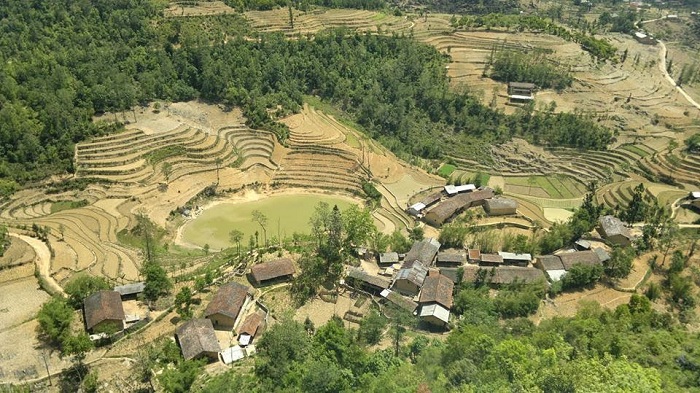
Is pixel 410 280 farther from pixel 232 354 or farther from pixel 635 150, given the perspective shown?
pixel 635 150

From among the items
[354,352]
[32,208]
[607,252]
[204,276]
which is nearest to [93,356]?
[204,276]

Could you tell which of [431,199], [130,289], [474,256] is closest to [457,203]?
[431,199]

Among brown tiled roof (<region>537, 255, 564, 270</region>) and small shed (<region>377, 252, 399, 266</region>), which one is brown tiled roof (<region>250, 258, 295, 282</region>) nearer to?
small shed (<region>377, 252, 399, 266</region>)

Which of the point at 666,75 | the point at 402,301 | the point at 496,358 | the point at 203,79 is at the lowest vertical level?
the point at 402,301

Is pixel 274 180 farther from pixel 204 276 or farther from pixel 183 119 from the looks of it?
pixel 204 276

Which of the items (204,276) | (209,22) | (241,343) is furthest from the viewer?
(209,22)

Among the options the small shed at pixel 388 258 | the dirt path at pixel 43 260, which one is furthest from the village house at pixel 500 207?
the dirt path at pixel 43 260
